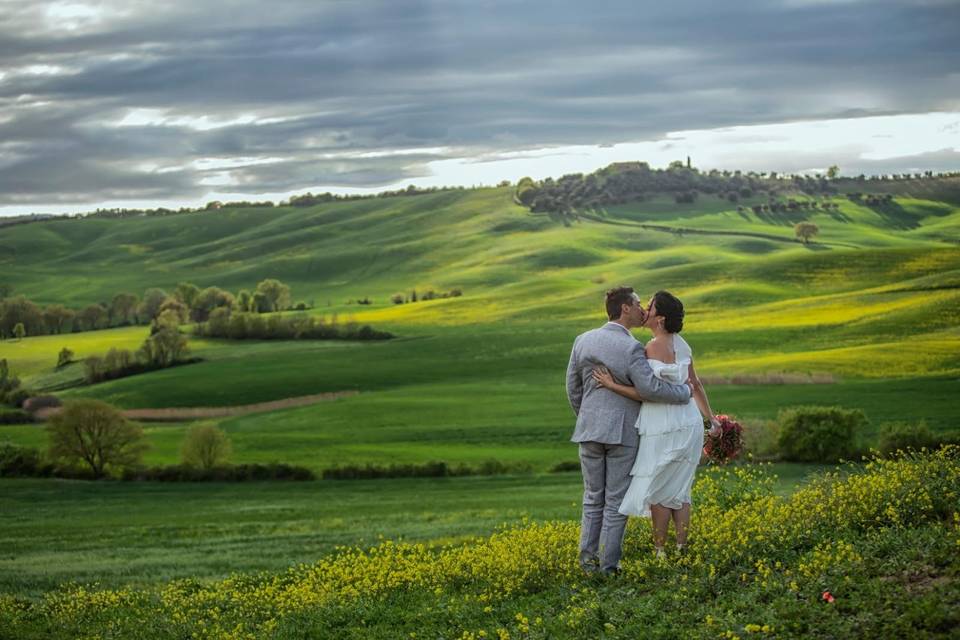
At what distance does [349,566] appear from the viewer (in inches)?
532

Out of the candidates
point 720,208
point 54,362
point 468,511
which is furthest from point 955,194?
point 468,511

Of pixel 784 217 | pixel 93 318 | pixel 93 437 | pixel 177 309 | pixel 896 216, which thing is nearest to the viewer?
pixel 93 437

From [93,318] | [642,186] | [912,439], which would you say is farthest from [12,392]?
[642,186]


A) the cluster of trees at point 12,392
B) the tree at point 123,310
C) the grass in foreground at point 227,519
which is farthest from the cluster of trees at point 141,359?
the grass in foreground at point 227,519

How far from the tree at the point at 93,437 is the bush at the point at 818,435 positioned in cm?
2832

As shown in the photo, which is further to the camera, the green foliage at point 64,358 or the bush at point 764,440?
the green foliage at point 64,358

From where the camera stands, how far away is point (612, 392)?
36.1ft

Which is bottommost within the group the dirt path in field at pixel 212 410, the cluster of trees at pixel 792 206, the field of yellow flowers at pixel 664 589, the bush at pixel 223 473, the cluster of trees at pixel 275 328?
the dirt path in field at pixel 212 410

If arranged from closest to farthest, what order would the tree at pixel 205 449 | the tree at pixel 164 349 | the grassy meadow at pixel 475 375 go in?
the grassy meadow at pixel 475 375 → the tree at pixel 205 449 → the tree at pixel 164 349

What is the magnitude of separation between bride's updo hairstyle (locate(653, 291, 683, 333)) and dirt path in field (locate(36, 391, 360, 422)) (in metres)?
61.3

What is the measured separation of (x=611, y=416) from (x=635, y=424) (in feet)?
0.94

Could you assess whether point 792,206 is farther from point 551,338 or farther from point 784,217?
point 551,338

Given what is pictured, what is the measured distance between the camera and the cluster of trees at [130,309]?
119 m

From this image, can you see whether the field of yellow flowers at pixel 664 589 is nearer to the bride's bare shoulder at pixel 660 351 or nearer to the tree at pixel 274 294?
the bride's bare shoulder at pixel 660 351
